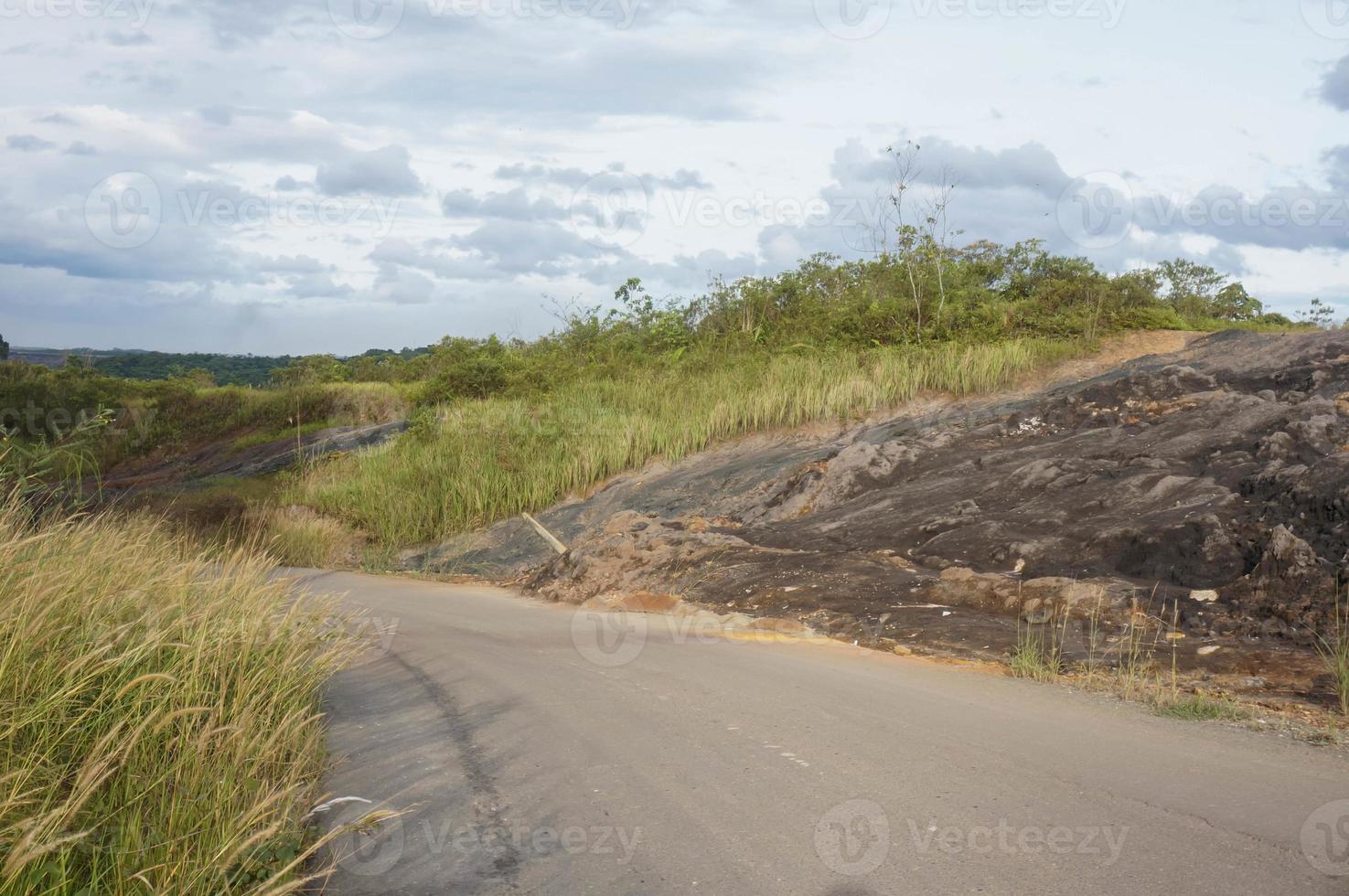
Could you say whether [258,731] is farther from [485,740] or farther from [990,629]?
[990,629]

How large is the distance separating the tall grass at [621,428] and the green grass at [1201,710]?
447 inches

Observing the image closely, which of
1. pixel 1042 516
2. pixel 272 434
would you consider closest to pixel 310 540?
pixel 1042 516

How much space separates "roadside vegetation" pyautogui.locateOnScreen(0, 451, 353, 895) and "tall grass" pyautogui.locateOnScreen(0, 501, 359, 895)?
0.01 metres

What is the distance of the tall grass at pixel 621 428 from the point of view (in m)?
17.9

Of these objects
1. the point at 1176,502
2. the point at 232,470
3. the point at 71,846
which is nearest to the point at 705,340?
the point at 232,470

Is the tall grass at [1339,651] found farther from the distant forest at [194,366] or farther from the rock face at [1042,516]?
the distant forest at [194,366]

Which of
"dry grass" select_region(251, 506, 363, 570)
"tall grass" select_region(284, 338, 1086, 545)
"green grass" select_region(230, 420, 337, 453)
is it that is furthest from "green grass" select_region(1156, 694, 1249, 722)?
"green grass" select_region(230, 420, 337, 453)

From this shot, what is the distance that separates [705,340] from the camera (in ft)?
86.2

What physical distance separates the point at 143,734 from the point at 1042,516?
838 cm

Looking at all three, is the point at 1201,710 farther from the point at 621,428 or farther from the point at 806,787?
the point at 621,428

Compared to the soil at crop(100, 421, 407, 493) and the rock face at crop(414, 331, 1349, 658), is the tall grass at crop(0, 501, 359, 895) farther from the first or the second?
the soil at crop(100, 421, 407, 493)

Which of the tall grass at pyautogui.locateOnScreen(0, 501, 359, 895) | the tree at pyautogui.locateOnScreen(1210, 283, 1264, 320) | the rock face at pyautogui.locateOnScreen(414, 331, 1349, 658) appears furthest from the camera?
the tree at pyautogui.locateOnScreen(1210, 283, 1264, 320)

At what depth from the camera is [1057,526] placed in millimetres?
10055

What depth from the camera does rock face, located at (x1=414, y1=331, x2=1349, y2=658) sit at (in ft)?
27.7
